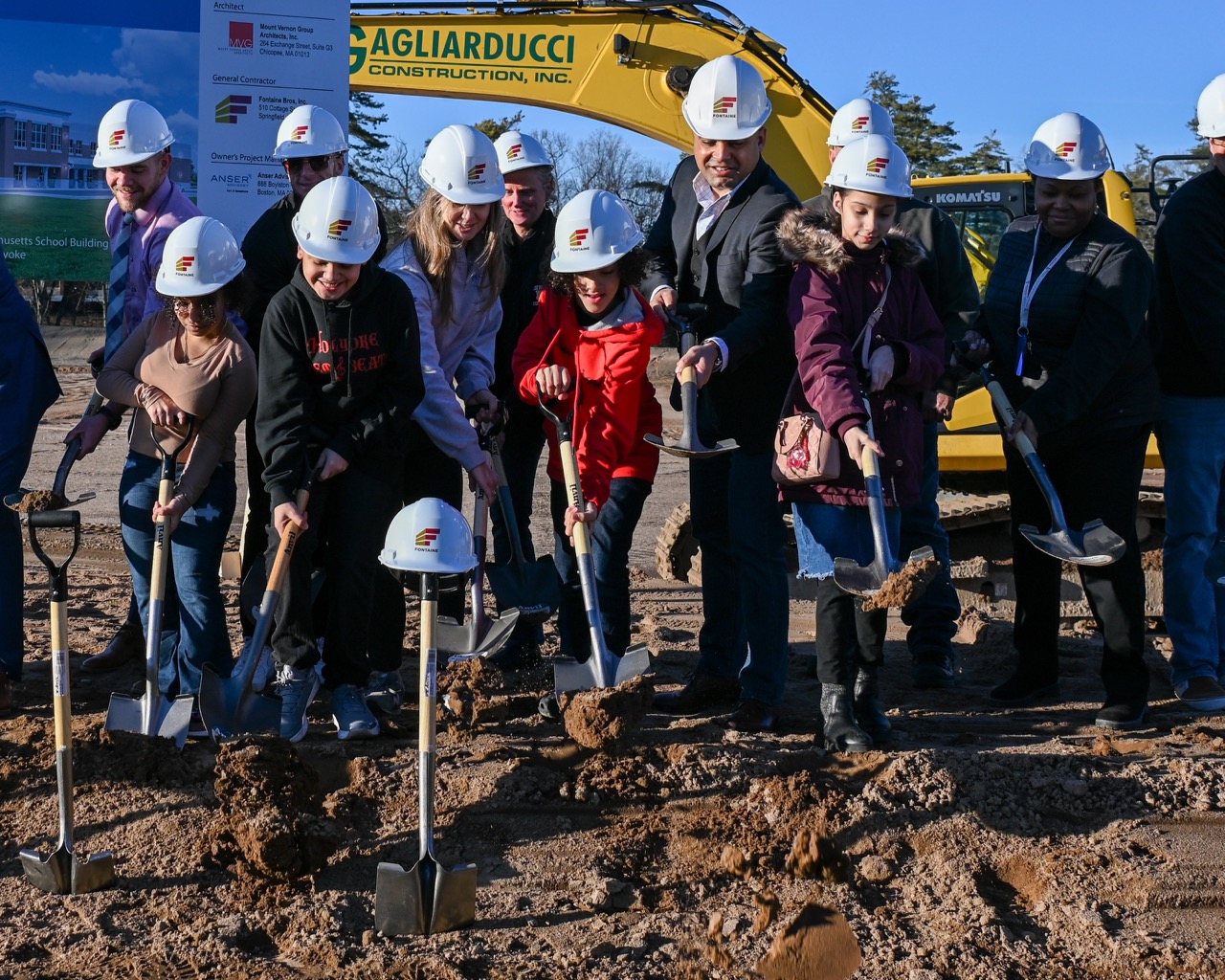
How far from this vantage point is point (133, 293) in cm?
573

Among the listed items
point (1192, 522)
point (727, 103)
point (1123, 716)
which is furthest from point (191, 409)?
point (1192, 522)

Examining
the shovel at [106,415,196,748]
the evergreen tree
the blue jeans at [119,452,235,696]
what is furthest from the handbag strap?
the evergreen tree

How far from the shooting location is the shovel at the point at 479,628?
524 cm

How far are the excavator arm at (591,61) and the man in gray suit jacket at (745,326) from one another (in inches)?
164

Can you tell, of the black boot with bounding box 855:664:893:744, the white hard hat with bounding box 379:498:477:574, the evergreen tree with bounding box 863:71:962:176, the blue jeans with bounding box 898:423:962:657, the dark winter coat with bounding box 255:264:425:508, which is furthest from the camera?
the evergreen tree with bounding box 863:71:962:176

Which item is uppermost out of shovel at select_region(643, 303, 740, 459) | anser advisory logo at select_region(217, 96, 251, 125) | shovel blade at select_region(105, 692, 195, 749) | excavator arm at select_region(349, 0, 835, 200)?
excavator arm at select_region(349, 0, 835, 200)

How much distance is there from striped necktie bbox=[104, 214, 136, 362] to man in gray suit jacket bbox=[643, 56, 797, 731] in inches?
85.0

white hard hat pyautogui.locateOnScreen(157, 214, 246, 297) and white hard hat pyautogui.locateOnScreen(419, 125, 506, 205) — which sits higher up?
white hard hat pyautogui.locateOnScreen(419, 125, 506, 205)

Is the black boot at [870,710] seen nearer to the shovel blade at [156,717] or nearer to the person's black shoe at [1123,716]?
the person's black shoe at [1123,716]

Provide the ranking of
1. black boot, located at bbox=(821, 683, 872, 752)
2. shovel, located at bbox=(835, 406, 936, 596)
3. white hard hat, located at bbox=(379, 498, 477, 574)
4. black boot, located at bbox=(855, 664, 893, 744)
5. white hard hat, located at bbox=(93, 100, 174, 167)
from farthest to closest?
white hard hat, located at bbox=(93, 100, 174, 167)
black boot, located at bbox=(855, 664, 893, 744)
black boot, located at bbox=(821, 683, 872, 752)
shovel, located at bbox=(835, 406, 936, 596)
white hard hat, located at bbox=(379, 498, 477, 574)

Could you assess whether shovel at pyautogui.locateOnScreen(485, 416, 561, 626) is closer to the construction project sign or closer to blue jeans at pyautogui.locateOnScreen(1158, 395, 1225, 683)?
blue jeans at pyautogui.locateOnScreen(1158, 395, 1225, 683)

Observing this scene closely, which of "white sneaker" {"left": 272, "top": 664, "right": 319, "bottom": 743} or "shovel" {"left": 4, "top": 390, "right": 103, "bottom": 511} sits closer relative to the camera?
"shovel" {"left": 4, "top": 390, "right": 103, "bottom": 511}

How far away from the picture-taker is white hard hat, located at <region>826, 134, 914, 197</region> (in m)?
4.61

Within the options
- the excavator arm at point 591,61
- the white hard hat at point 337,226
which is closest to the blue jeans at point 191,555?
the white hard hat at point 337,226
